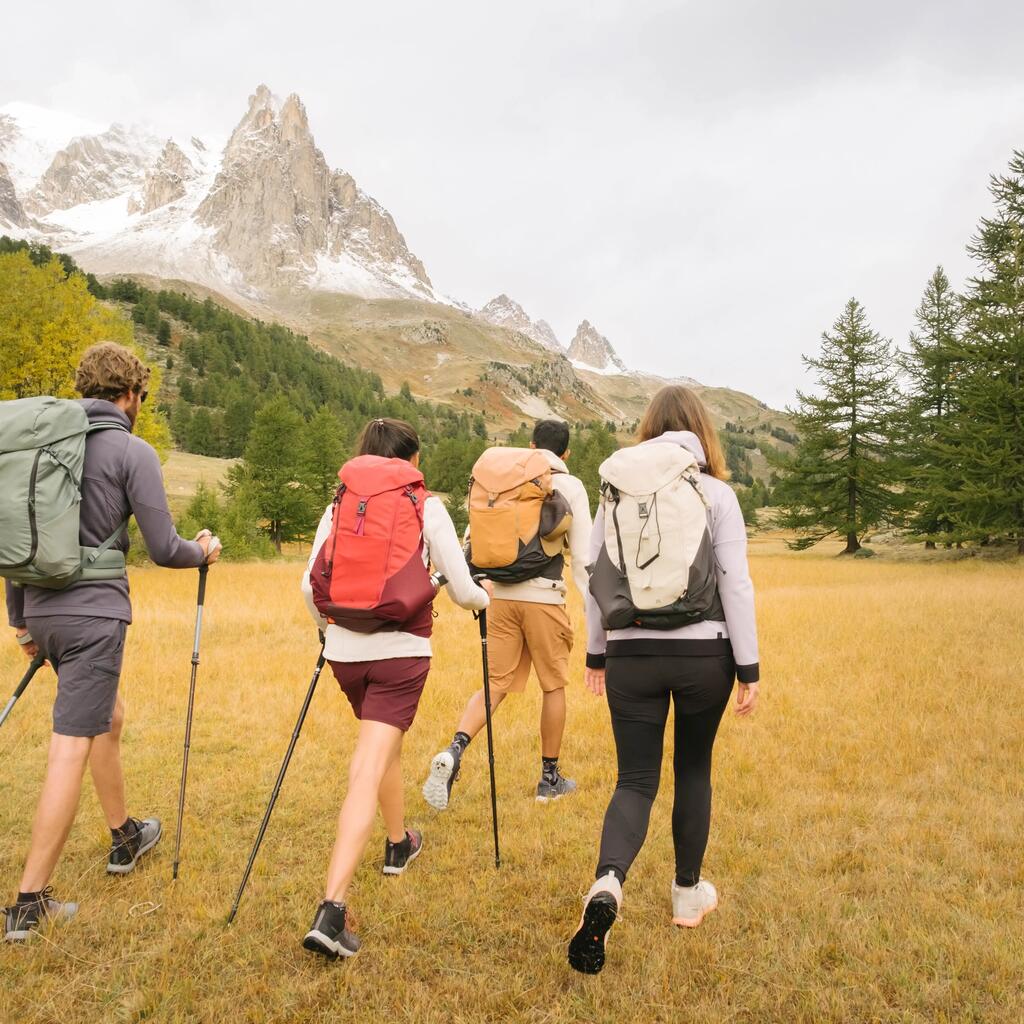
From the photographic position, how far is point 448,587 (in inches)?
147

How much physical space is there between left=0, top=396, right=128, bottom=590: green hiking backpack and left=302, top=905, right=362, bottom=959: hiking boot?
6.86 feet

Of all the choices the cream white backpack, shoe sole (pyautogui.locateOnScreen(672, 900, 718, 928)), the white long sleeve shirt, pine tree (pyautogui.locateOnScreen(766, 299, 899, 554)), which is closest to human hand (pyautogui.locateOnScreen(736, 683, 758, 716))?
the cream white backpack

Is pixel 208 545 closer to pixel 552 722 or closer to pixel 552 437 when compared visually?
pixel 552 437

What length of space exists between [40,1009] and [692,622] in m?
3.35

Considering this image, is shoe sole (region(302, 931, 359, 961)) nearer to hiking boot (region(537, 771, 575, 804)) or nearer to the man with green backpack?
the man with green backpack

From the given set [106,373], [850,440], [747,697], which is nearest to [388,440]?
[106,373]

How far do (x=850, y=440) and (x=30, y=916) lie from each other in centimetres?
3587

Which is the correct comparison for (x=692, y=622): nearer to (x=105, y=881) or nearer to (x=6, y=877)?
(x=105, y=881)

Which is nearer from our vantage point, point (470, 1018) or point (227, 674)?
point (470, 1018)

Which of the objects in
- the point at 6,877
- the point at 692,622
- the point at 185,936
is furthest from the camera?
the point at 6,877

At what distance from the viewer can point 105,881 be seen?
4.00 meters

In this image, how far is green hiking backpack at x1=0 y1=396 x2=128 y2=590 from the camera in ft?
10.8

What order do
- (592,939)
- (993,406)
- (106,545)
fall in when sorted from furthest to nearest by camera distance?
1. (993,406)
2. (106,545)
3. (592,939)

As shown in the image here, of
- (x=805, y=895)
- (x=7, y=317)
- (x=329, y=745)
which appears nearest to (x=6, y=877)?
(x=329, y=745)
